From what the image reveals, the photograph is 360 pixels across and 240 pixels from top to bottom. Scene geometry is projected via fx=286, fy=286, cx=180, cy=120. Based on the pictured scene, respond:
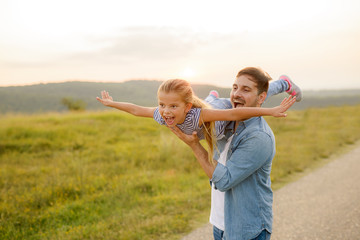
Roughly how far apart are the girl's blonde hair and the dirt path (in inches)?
94.7

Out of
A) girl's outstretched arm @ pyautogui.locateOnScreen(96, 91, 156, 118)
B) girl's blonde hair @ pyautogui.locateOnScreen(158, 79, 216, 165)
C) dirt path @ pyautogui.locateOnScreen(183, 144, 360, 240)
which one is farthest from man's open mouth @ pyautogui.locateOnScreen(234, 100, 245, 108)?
dirt path @ pyautogui.locateOnScreen(183, 144, 360, 240)

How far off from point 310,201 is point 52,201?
499cm

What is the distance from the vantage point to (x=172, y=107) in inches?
91.3

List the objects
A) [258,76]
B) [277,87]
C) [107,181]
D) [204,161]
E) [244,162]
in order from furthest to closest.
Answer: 1. [107,181]
2. [277,87]
3. [258,76]
4. [204,161]
5. [244,162]

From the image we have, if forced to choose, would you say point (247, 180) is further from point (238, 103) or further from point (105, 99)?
point (105, 99)

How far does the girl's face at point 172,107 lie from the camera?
7.46 feet

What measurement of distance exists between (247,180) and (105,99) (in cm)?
163

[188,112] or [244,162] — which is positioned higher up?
[188,112]

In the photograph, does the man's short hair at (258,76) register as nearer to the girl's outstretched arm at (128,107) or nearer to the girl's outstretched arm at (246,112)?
the girl's outstretched arm at (246,112)

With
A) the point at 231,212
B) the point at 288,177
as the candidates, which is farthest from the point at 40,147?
the point at 231,212

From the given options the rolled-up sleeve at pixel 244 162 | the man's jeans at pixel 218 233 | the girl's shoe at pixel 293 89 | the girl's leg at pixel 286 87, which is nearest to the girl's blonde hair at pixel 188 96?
the rolled-up sleeve at pixel 244 162

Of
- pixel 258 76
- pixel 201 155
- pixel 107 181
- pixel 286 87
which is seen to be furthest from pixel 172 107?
pixel 107 181

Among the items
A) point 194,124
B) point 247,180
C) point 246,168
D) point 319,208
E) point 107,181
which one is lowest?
point 319,208

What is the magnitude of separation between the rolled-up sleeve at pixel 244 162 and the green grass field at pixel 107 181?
263 centimetres
